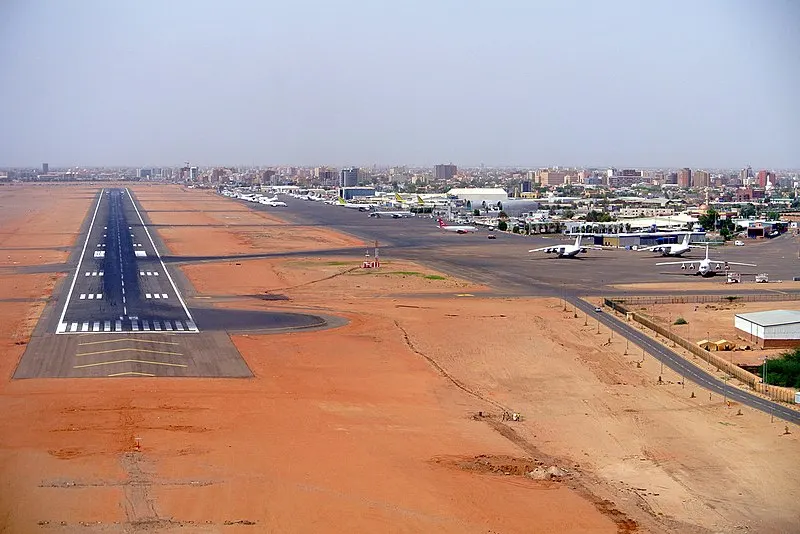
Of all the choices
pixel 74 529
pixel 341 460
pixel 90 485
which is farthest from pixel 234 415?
pixel 74 529

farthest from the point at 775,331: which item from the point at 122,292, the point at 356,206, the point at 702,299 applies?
the point at 356,206

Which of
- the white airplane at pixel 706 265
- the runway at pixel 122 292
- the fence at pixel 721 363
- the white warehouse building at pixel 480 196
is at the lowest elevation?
the fence at pixel 721 363

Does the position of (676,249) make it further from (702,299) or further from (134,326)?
(134,326)

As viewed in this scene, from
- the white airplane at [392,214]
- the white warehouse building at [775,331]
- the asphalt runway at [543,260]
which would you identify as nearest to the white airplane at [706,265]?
the asphalt runway at [543,260]

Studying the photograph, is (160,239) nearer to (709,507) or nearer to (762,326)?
(762,326)

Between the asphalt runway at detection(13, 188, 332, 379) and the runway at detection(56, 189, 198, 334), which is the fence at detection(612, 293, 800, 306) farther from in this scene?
the runway at detection(56, 189, 198, 334)

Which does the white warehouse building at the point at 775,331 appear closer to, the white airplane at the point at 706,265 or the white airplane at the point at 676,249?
the white airplane at the point at 706,265
